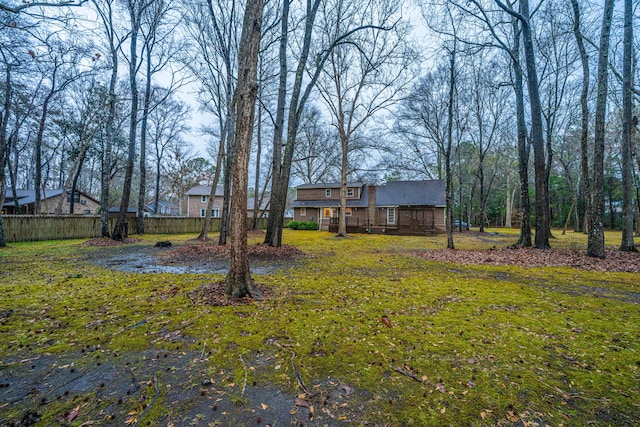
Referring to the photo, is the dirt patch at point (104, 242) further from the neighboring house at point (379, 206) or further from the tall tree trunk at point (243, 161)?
the neighboring house at point (379, 206)

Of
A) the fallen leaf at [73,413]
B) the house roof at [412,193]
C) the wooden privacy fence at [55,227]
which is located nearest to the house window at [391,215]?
the house roof at [412,193]

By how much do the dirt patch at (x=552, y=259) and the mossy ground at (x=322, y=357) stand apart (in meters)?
3.22

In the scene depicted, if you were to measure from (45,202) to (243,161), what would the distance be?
32009mm

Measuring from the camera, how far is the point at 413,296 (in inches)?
199

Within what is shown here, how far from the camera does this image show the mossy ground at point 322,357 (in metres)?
2.09

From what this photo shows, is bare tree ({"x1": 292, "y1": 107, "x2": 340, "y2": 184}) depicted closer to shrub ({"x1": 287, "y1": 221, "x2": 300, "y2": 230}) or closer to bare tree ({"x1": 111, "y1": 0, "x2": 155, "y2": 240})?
shrub ({"x1": 287, "y1": 221, "x2": 300, "y2": 230})

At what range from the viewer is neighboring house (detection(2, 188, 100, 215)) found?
83.8ft

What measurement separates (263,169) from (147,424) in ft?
119

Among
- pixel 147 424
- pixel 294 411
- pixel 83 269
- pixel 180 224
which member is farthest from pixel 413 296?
pixel 180 224

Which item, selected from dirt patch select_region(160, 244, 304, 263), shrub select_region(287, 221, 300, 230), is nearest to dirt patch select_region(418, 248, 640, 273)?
dirt patch select_region(160, 244, 304, 263)

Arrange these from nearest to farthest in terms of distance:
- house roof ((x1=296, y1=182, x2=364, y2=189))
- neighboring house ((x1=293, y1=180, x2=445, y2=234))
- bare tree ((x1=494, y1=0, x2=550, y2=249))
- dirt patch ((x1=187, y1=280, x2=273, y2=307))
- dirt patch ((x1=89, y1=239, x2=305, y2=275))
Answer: dirt patch ((x1=187, y1=280, x2=273, y2=307)) → dirt patch ((x1=89, y1=239, x2=305, y2=275)) → bare tree ((x1=494, y1=0, x2=550, y2=249)) → neighboring house ((x1=293, y1=180, x2=445, y2=234)) → house roof ((x1=296, y1=182, x2=364, y2=189))

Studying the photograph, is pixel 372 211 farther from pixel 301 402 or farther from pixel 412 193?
pixel 301 402

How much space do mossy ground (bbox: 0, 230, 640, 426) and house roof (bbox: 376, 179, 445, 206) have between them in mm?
21497

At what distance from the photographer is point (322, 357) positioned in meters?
2.87
